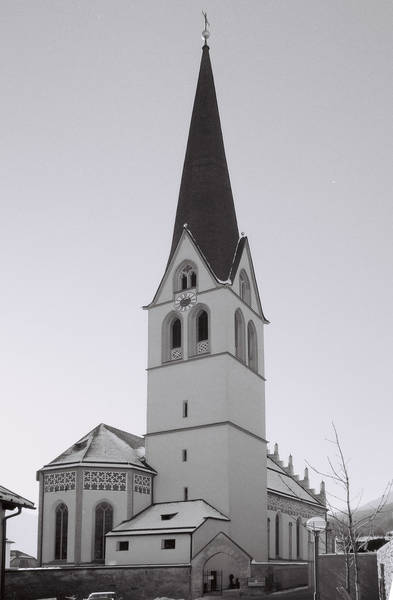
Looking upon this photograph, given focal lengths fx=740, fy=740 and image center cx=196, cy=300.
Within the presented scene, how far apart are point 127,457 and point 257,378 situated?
943 cm

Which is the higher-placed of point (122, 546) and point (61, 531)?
point (61, 531)

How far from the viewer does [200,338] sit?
137 ft

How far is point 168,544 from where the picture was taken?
1345 inches

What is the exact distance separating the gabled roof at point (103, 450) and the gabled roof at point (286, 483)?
11070 millimetres

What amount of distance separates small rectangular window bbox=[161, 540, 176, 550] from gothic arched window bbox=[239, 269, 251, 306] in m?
15.5

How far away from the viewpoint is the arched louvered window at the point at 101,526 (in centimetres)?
3649

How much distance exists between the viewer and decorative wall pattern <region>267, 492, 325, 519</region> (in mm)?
45688

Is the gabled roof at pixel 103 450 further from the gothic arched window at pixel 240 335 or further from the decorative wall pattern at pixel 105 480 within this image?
the gothic arched window at pixel 240 335

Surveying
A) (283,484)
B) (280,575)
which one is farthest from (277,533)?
(280,575)

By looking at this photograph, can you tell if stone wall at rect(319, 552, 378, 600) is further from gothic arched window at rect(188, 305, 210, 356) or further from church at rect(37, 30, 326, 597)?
gothic arched window at rect(188, 305, 210, 356)

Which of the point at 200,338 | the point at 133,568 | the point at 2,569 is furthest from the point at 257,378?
the point at 2,569

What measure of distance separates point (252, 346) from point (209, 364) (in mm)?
4751

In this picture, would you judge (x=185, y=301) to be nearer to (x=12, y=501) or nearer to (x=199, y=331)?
(x=199, y=331)

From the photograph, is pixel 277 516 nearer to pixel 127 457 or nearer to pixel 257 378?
pixel 257 378
